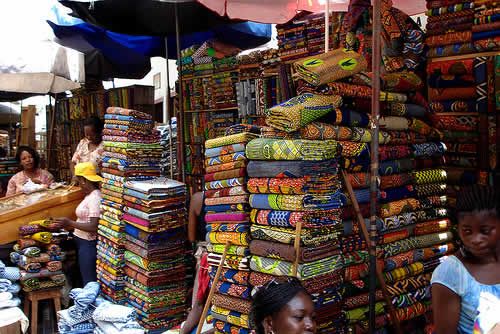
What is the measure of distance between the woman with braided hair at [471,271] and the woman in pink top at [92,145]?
458 cm

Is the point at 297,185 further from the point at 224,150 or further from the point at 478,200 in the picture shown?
the point at 478,200

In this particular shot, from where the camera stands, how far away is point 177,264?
14.8ft

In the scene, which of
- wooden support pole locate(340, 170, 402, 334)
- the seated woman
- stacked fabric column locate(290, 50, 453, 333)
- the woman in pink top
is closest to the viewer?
wooden support pole locate(340, 170, 402, 334)

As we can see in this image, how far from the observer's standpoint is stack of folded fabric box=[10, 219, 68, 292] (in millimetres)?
4668

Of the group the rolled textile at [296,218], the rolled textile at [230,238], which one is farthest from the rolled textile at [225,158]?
the rolled textile at [230,238]

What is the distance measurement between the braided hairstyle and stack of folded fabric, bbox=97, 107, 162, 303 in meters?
3.55

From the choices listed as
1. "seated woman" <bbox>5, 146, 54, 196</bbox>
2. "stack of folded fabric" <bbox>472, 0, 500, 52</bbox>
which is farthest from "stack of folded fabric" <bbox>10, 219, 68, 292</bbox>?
"stack of folded fabric" <bbox>472, 0, 500, 52</bbox>

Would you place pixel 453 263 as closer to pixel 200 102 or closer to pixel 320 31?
pixel 320 31

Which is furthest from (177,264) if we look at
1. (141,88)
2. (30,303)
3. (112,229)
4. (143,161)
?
(141,88)

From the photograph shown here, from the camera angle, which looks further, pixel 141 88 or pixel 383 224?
pixel 141 88

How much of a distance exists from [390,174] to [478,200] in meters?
1.54

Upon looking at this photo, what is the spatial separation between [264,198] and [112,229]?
248 centimetres

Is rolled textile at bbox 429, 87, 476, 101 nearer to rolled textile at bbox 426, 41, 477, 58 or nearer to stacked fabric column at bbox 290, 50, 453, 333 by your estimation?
rolled textile at bbox 426, 41, 477, 58

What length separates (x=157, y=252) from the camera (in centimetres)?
439
